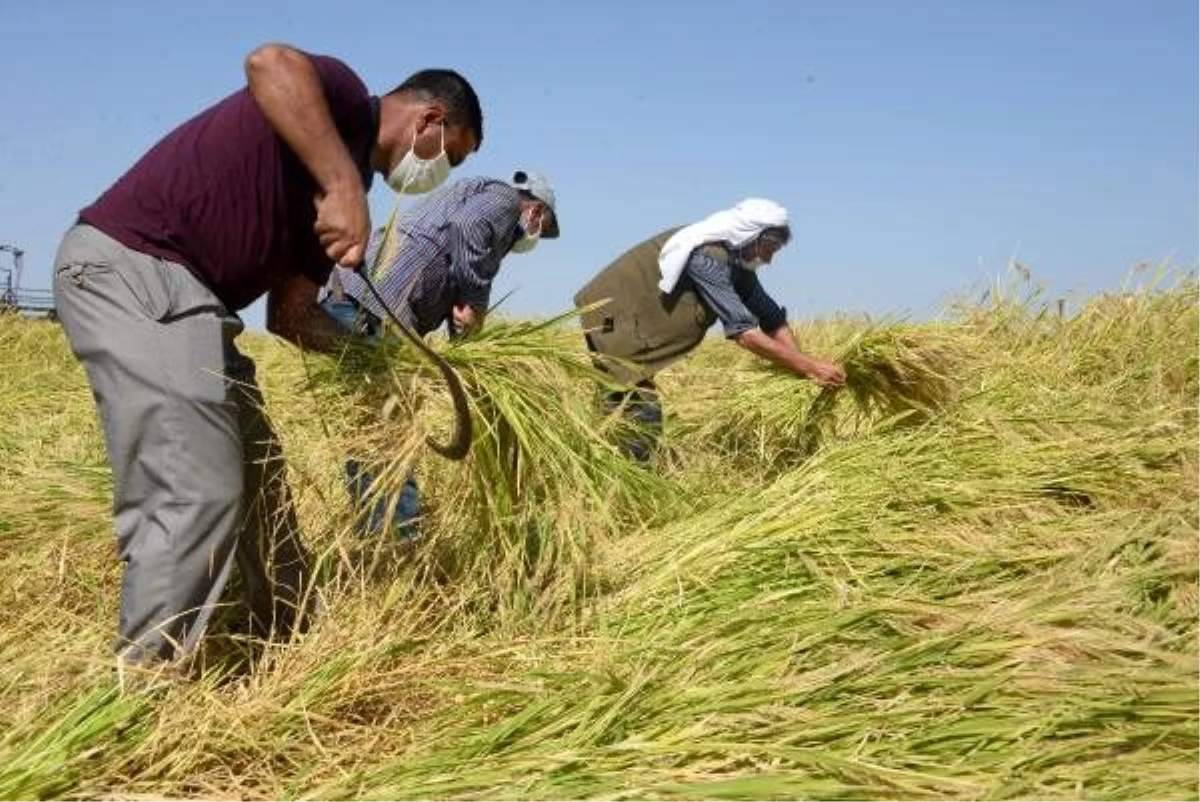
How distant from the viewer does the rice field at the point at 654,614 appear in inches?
68.9

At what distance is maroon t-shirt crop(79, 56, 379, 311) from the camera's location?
219 cm

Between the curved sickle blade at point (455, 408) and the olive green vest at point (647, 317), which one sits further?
the olive green vest at point (647, 317)

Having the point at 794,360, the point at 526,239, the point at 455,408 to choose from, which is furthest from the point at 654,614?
the point at 794,360

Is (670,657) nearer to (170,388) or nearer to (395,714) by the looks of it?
(395,714)

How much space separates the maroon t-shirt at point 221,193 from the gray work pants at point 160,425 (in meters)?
0.05

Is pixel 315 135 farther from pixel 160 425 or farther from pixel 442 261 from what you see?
pixel 442 261

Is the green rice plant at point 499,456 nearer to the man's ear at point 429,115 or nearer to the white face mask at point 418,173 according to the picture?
the white face mask at point 418,173

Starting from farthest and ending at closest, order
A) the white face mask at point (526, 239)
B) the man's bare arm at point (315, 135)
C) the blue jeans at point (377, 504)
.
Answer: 1. the white face mask at point (526, 239)
2. the blue jeans at point (377, 504)
3. the man's bare arm at point (315, 135)

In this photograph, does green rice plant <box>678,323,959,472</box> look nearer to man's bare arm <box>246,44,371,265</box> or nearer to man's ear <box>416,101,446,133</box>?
man's ear <box>416,101,446,133</box>

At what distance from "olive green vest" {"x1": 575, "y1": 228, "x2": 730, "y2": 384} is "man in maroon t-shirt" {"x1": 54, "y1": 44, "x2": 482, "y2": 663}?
2403mm

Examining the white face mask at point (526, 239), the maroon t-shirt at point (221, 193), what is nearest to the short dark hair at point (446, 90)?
the maroon t-shirt at point (221, 193)

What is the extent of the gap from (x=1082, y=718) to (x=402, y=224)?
7.45 feet

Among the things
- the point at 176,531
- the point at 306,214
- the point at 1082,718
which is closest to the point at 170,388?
the point at 176,531

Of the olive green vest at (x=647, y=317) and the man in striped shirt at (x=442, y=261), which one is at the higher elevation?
the man in striped shirt at (x=442, y=261)
